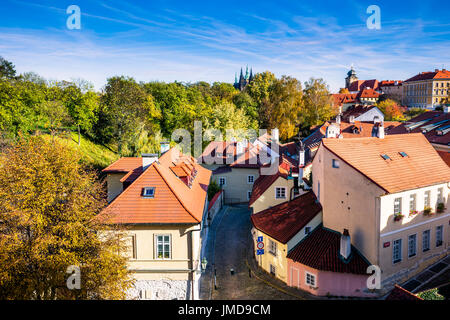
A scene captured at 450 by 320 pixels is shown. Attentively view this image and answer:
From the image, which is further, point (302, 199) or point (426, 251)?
point (302, 199)

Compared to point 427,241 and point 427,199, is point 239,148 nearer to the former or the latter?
point 427,199

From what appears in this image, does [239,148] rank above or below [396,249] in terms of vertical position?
above

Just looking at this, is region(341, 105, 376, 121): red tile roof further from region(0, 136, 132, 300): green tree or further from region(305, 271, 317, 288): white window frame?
region(0, 136, 132, 300): green tree

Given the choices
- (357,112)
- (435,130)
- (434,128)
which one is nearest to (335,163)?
(435,130)

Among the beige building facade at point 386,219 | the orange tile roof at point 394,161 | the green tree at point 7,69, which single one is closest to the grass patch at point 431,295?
the beige building facade at point 386,219

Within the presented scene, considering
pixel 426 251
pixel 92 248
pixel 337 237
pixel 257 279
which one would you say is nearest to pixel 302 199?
pixel 337 237
